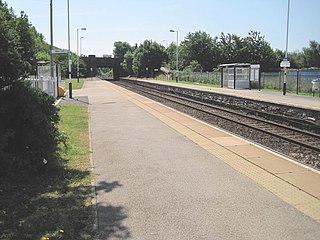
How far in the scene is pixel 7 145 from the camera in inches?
246

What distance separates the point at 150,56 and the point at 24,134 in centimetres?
10131

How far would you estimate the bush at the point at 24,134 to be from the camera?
627 cm

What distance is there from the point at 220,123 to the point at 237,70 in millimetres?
24325

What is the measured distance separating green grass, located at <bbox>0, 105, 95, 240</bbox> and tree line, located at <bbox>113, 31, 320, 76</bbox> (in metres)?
80.0

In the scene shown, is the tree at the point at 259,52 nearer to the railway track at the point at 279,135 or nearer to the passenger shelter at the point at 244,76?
the passenger shelter at the point at 244,76

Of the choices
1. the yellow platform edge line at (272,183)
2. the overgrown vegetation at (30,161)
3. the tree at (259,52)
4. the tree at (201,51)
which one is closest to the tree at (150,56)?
the tree at (201,51)

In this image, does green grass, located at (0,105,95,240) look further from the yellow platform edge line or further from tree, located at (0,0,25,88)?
the yellow platform edge line

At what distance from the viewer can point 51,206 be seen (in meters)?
5.11

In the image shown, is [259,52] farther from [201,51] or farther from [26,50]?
[26,50]

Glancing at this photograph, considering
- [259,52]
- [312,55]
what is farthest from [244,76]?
[312,55]

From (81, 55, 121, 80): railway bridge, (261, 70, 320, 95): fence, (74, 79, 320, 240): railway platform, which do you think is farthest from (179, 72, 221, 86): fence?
(81, 55, 121, 80): railway bridge

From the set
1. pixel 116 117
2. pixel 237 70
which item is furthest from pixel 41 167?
pixel 237 70

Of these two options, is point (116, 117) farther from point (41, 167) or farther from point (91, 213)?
point (91, 213)

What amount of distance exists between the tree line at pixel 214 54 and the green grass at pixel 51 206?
79971 mm
